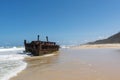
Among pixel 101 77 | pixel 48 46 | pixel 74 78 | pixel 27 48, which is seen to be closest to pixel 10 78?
pixel 74 78

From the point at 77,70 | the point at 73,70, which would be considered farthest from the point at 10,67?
the point at 77,70

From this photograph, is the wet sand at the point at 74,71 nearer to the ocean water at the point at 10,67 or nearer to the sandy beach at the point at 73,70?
the sandy beach at the point at 73,70

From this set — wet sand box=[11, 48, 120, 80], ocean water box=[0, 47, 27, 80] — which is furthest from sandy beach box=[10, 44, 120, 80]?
ocean water box=[0, 47, 27, 80]

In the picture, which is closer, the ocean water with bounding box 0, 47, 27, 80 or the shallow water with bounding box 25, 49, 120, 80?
the shallow water with bounding box 25, 49, 120, 80

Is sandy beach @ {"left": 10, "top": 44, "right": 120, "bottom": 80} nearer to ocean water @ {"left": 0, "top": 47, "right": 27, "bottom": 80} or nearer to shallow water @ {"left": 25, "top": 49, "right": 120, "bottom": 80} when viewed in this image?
shallow water @ {"left": 25, "top": 49, "right": 120, "bottom": 80}

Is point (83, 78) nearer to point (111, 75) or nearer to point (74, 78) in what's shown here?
point (74, 78)

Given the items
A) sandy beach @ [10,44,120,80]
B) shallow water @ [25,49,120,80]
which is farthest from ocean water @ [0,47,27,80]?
shallow water @ [25,49,120,80]

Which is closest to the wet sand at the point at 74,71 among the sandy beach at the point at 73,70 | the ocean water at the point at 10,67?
the sandy beach at the point at 73,70

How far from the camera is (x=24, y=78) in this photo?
901 cm

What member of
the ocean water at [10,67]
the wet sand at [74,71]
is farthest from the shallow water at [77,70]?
the ocean water at [10,67]

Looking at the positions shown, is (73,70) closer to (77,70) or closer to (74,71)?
(77,70)

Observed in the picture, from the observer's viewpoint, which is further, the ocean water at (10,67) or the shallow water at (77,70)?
the ocean water at (10,67)

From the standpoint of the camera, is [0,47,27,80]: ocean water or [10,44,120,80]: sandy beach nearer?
[10,44,120,80]: sandy beach

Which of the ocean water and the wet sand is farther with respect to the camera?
the ocean water
